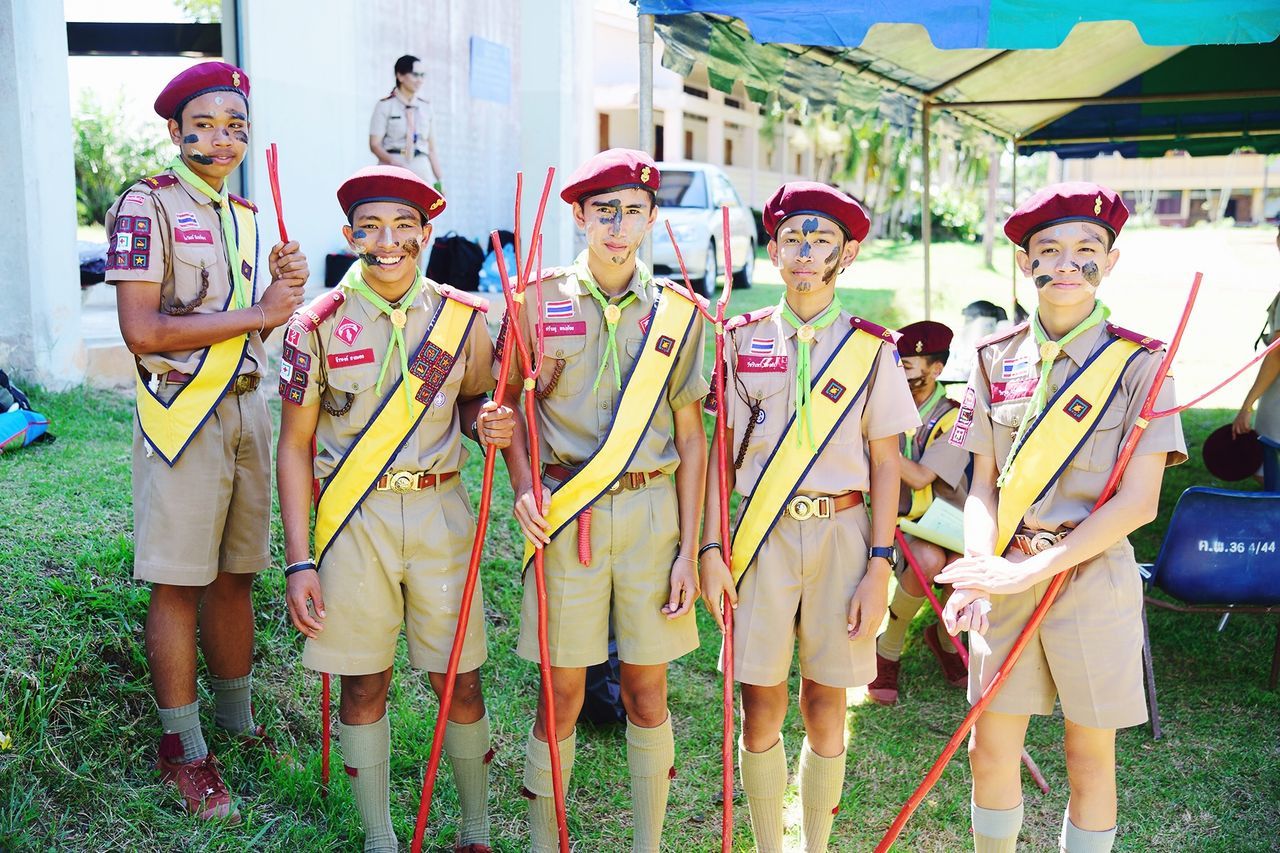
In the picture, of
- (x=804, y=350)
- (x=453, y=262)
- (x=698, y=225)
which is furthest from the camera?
(x=698, y=225)

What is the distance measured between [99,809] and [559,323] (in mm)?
1871

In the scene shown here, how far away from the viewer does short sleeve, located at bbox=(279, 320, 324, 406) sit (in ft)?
9.45

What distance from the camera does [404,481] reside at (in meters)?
2.96

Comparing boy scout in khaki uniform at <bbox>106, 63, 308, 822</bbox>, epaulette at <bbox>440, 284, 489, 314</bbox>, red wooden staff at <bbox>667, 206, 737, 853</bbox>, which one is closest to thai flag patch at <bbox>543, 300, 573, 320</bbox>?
epaulette at <bbox>440, 284, 489, 314</bbox>

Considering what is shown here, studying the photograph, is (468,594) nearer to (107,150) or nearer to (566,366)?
(566,366)

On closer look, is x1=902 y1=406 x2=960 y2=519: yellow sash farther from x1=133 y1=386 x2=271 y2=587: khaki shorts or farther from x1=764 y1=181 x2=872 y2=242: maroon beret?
x1=133 y1=386 x2=271 y2=587: khaki shorts

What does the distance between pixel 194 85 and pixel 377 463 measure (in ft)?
3.82

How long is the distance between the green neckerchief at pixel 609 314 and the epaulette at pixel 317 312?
65 cm

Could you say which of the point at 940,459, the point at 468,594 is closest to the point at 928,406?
the point at 940,459

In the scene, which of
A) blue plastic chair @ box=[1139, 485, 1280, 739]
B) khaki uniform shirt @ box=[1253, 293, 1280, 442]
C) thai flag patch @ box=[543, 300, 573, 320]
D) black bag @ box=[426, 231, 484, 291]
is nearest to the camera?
thai flag patch @ box=[543, 300, 573, 320]

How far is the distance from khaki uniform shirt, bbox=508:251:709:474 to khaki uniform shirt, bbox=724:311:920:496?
126 mm

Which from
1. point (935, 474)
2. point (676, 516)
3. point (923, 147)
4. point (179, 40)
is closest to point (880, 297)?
point (923, 147)

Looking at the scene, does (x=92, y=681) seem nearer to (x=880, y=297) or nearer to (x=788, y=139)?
(x=880, y=297)

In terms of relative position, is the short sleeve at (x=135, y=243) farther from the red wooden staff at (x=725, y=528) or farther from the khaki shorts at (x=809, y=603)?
the khaki shorts at (x=809, y=603)
